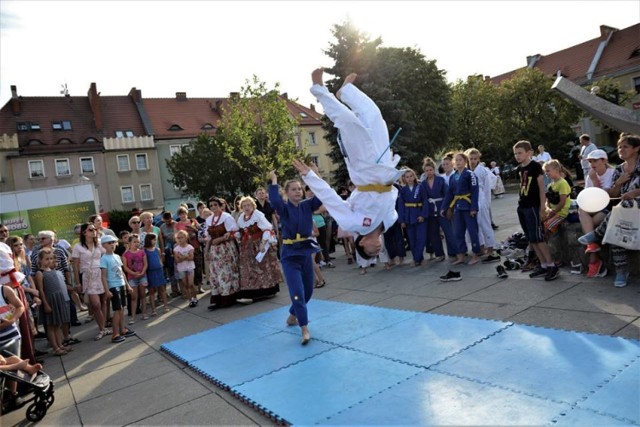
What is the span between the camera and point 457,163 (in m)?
8.27

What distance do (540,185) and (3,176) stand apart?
42.4 meters

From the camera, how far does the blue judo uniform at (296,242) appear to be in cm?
566

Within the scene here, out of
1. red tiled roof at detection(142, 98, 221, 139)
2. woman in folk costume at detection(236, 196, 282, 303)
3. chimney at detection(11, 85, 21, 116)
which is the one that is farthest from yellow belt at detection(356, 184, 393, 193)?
chimney at detection(11, 85, 21, 116)

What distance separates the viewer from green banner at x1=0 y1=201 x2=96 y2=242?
16.5 m

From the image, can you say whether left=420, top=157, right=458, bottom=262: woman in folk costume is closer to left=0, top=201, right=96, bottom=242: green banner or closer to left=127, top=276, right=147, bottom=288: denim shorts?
left=127, top=276, right=147, bottom=288: denim shorts

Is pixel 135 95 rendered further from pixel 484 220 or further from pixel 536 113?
pixel 484 220

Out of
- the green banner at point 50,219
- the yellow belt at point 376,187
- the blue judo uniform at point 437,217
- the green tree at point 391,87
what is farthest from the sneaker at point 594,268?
the green tree at point 391,87

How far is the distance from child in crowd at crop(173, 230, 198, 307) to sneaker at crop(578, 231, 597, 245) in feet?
22.6

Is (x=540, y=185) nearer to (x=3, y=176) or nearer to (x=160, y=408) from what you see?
(x=160, y=408)

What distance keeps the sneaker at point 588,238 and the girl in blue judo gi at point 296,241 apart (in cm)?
363

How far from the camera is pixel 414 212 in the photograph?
9.15 meters

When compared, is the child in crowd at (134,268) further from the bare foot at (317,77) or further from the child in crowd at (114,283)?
the bare foot at (317,77)

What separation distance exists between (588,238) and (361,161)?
11.9 feet

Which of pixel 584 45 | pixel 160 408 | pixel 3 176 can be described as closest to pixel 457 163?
pixel 160 408
